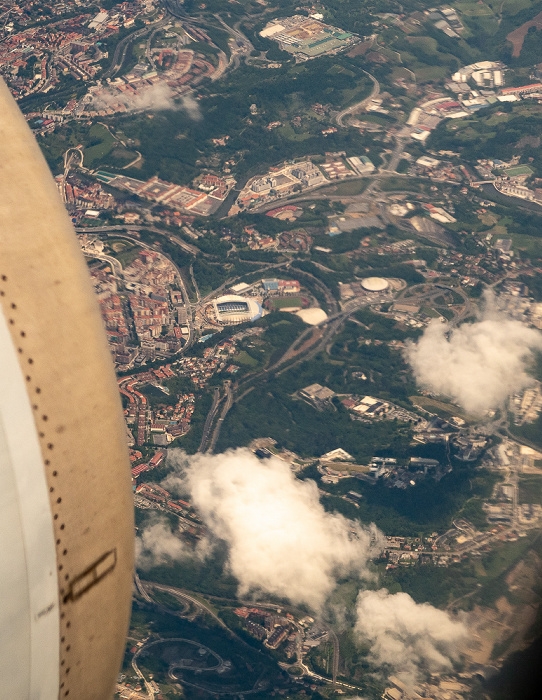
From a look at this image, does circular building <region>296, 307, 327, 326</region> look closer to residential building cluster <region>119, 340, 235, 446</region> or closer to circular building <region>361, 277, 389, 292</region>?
circular building <region>361, 277, 389, 292</region>

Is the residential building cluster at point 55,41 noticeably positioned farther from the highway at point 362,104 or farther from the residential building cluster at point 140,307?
the residential building cluster at point 140,307

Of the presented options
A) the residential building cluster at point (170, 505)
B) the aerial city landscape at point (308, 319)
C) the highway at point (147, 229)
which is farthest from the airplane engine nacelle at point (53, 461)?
the highway at point (147, 229)

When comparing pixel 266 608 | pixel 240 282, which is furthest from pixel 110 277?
pixel 266 608

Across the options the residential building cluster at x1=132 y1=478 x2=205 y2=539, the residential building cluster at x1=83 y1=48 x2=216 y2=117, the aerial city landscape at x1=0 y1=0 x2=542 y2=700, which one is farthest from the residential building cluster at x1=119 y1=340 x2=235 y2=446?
the residential building cluster at x1=83 y1=48 x2=216 y2=117

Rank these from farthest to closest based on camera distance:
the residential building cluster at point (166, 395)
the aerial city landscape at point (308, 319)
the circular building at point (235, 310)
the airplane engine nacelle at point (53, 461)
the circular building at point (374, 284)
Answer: the circular building at point (374, 284) < the circular building at point (235, 310) < the residential building cluster at point (166, 395) < the aerial city landscape at point (308, 319) < the airplane engine nacelle at point (53, 461)

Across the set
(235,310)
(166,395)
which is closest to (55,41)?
(235,310)

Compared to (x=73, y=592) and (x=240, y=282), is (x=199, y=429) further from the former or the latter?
(x=73, y=592)
